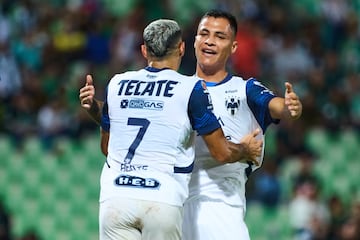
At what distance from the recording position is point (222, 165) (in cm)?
782

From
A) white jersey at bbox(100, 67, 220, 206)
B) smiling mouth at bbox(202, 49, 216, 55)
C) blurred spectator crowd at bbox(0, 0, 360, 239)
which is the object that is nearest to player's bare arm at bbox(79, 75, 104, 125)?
white jersey at bbox(100, 67, 220, 206)

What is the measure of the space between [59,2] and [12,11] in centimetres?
78

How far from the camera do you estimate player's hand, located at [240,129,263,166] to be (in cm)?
747

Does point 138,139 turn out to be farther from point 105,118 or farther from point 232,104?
point 232,104

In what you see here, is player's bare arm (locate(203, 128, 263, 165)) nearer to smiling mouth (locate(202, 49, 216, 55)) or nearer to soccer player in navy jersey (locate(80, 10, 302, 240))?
Result: soccer player in navy jersey (locate(80, 10, 302, 240))

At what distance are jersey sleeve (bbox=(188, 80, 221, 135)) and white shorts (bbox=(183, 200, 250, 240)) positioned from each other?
0.72 m

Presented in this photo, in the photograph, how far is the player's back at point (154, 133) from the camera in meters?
7.20

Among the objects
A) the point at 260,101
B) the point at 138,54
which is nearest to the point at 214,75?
the point at 260,101

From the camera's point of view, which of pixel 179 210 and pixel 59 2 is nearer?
pixel 179 210

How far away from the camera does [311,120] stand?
1497cm

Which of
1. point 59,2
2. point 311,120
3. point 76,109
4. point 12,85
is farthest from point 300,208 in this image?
point 59,2

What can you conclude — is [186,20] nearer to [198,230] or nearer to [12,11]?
[12,11]

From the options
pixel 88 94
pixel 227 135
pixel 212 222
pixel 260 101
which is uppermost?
pixel 88 94

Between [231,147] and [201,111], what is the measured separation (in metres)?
0.33
